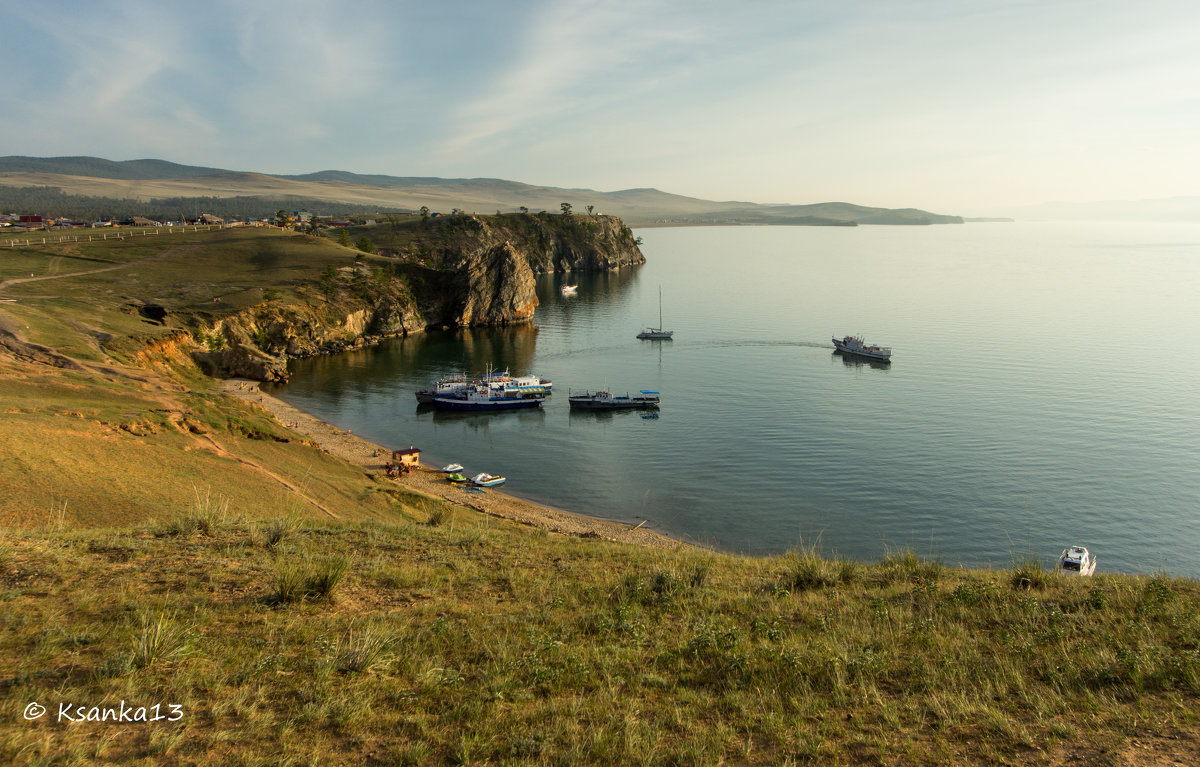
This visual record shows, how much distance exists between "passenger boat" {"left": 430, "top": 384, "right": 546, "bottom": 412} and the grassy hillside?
46087 millimetres

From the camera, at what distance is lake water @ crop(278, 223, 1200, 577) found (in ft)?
122

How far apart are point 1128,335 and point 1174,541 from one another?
218ft

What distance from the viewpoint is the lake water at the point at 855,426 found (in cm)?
3728

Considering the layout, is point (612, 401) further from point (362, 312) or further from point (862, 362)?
point (362, 312)

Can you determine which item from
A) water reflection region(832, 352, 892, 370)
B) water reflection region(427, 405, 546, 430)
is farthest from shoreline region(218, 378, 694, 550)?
water reflection region(832, 352, 892, 370)

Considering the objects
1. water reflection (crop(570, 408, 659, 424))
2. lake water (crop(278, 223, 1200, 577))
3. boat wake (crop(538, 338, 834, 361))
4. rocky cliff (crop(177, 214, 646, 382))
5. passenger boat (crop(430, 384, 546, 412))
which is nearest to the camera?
lake water (crop(278, 223, 1200, 577))

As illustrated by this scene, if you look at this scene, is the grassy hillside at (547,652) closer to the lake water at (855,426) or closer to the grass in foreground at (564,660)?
the grass in foreground at (564,660)

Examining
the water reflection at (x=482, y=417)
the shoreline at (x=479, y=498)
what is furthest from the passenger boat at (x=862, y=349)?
the shoreline at (x=479, y=498)

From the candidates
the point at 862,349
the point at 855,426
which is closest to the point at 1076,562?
the point at 855,426

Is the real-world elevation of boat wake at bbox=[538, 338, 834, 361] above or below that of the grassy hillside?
below

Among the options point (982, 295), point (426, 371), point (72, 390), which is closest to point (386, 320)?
point (426, 371)

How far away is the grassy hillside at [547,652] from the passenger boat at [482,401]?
46.1m

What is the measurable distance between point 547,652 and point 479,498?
104 ft

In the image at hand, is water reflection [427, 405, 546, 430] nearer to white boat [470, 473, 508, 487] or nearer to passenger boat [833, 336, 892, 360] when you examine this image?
white boat [470, 473, 508, 487]
